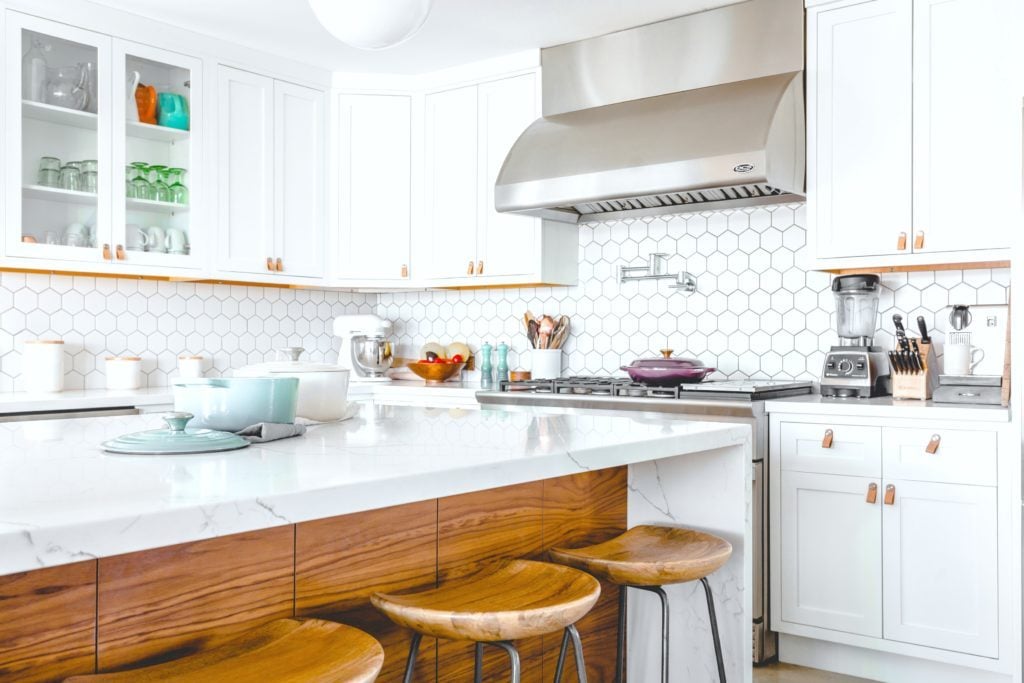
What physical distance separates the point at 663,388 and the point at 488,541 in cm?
164

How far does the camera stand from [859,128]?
10.3 feet

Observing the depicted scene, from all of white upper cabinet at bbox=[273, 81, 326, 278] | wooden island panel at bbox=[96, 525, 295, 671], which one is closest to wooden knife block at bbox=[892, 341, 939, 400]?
wooden island panel at bbox=[96, 525, 295, 671]

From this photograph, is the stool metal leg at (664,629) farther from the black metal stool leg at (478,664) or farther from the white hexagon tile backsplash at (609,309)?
the white hexagon tile backsplash at (609,309)

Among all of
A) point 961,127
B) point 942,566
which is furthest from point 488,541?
point 961,127

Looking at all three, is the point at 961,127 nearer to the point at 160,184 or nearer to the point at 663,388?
the point at 663,388

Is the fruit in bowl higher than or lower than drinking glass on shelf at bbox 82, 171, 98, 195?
lower

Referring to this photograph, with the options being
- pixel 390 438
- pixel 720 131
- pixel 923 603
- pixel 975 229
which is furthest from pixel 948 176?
pixel 390 438

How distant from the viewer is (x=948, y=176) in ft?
9.71

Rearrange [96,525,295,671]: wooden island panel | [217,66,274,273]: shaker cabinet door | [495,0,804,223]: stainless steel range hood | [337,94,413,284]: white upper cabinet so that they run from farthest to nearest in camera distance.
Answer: [337,94,413,284]: white upper cabinet
[217,66,274,273]: shaker cabinet door
[495,0,804,223]: stainless steel range hood
[96,525,295,671]: wooden island panel

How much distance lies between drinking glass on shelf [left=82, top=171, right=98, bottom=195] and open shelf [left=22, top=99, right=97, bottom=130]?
18 centimetres

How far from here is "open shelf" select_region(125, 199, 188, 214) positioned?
3.57 m

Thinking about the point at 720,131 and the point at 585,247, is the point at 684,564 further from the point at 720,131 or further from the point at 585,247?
the point at 585,247

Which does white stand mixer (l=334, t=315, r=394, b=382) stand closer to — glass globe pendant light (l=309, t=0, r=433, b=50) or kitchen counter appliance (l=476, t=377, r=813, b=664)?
kitchen counter appliance (l=476, t=377, r=813, b=664)

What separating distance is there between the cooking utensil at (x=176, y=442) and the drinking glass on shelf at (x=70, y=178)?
2215 mm
